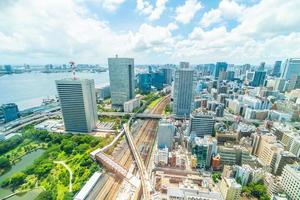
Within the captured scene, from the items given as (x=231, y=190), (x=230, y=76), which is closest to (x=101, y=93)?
(x=231, y=190)

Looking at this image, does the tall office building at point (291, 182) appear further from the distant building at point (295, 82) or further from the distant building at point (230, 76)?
the distant building at point (230, 76)

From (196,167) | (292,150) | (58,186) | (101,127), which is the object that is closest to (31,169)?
(58,186)

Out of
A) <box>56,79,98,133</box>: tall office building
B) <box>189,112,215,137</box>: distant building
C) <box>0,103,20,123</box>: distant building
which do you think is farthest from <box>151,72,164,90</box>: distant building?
<box>0,103,20,123</box>: distant building

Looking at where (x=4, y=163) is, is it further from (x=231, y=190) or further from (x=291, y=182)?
(x=291, y=182)

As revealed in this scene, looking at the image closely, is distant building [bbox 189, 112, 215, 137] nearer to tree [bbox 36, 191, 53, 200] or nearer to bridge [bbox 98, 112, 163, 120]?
bridge [bbox 98, 112, 163, 120]

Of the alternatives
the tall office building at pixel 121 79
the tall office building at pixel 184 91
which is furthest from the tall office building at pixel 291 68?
the tall office building at pixel 121 79
